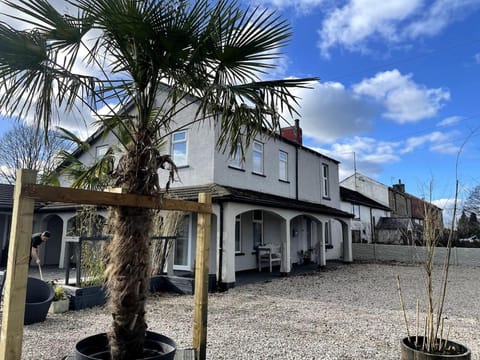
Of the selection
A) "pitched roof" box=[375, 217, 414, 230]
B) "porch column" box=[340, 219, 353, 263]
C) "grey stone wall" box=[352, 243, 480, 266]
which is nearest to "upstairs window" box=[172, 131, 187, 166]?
"porch column" box=[340, 219, 353, 263]

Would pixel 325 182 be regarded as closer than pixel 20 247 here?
No

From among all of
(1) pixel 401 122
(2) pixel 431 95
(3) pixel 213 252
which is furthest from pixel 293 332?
(1) pixel 401 122

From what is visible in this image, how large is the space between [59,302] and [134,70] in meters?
5.77

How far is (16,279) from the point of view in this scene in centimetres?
238

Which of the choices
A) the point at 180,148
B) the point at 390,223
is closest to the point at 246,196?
the point at 180,148

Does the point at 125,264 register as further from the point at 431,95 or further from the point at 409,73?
the point at 431,95

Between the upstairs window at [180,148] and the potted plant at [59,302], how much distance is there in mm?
6234

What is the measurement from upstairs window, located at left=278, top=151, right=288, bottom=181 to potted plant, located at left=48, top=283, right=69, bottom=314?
10.3 meters

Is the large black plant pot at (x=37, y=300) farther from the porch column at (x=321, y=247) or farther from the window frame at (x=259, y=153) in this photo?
the porch column at (x=321, y=247)

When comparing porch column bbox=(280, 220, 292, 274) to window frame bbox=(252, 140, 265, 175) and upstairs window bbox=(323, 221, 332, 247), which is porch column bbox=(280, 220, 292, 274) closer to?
window frame bbox=(252, 140, 265, 175)

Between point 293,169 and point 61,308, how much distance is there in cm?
1188

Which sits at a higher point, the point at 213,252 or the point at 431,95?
the point at 431,95

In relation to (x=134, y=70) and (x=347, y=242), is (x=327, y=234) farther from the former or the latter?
(x=134, y=70)

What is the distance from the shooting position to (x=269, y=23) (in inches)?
143
